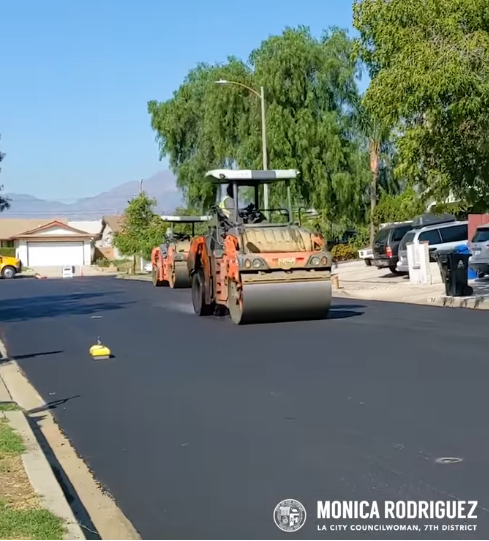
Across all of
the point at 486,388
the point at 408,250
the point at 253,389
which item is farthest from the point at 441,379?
the point at 408,250

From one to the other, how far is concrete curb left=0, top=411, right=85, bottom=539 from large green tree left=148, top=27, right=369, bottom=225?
110 feet

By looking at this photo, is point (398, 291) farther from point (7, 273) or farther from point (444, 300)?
point (7, 273)

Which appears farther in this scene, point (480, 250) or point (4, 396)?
point (480, 250)

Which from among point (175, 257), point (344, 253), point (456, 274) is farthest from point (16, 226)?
point (456, 274)

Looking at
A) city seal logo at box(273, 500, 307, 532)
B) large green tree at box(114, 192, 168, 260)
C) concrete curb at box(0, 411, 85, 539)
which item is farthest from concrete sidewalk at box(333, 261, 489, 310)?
large green tree at box(114, 192, 168, 260)

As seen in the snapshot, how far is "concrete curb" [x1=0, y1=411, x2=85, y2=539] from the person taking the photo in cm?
544

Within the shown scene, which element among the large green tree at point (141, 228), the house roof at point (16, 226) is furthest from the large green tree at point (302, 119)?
the house roof at point (16, 226)

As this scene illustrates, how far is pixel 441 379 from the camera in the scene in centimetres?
1003

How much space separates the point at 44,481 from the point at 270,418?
2540 mm

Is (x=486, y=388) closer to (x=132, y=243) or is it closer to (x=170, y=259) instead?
(x=170, y=259)

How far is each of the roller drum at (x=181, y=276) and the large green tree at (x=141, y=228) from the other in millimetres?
22767

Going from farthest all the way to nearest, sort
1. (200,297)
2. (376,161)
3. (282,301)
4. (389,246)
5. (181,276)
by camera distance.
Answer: (376,161), (181,276), (389,246), (200,297), (282,301)

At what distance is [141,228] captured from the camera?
59969mm

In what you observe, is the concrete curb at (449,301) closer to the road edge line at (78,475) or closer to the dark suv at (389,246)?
the dark suv at (389,246)
